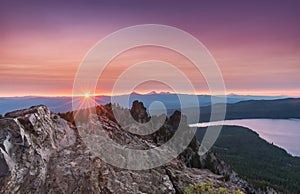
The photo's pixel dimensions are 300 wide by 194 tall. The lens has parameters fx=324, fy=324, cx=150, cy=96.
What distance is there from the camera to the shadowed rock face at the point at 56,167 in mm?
28578

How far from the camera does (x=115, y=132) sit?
41.2 metres

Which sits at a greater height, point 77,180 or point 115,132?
point 115,132

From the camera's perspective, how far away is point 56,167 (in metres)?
30.9

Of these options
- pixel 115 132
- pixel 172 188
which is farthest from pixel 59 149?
pixel 172 188

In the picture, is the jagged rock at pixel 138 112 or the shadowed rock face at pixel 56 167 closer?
the shadowed rock face at pixel 56 167

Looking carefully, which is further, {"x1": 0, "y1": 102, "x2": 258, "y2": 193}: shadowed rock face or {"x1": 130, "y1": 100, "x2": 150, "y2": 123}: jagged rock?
{"x1": 130, "y1": 100, "x2": 150, "y2": 123}: jagged rock

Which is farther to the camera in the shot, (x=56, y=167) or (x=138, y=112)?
(x=138, y=112)

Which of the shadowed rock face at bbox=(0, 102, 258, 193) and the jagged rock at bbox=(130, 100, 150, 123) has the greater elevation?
the jagged rock at bbox=(130, 100, 150, 123)

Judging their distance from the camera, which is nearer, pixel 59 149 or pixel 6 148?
pixel 6 148

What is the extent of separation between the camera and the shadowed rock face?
1125 inches

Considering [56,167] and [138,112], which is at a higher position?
[138,112]

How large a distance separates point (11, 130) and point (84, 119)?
1185 cm

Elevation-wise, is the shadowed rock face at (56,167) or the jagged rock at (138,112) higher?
the jagged rock at (138,112)

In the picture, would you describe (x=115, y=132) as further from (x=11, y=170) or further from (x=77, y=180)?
(x=11, y=170)
